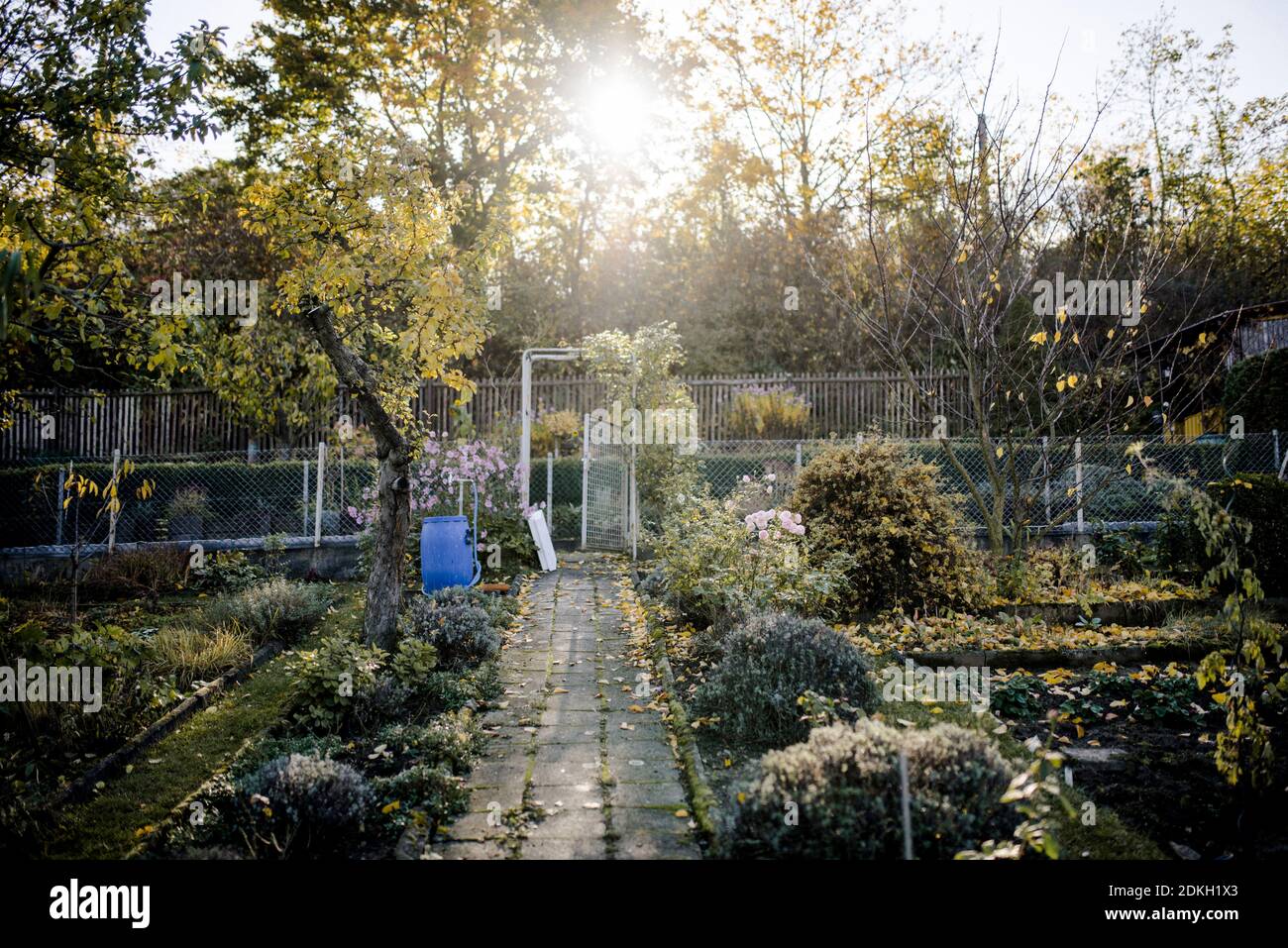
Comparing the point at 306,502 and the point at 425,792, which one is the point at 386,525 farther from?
the point at 306,502

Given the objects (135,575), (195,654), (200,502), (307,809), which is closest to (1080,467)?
(307,809)

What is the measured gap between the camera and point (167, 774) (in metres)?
4.13

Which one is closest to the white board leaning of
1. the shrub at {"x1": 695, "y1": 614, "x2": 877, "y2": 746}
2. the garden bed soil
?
the shrub at {"x1": 695, "y1": 614, "x2": 877, "y2": 746}

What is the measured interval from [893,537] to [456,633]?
3862 millimetres

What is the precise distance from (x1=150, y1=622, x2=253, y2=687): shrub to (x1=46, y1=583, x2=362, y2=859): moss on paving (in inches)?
8.0

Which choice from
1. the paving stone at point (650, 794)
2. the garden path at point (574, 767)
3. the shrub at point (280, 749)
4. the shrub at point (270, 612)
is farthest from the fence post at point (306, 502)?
the paving stone at point (650, 794)

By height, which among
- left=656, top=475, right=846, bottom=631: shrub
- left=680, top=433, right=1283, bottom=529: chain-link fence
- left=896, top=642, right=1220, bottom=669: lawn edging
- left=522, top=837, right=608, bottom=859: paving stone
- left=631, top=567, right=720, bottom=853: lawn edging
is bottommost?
left=522, top=837, right=608, bottom=859: paving stone

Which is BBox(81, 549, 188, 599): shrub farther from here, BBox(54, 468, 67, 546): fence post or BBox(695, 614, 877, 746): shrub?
BBox(695, 614, 877, 746): shrub

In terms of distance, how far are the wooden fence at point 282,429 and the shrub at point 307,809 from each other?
11472 mm

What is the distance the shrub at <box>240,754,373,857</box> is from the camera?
3123mm

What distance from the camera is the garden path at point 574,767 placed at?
316 centimetres

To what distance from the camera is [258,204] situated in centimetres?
537
